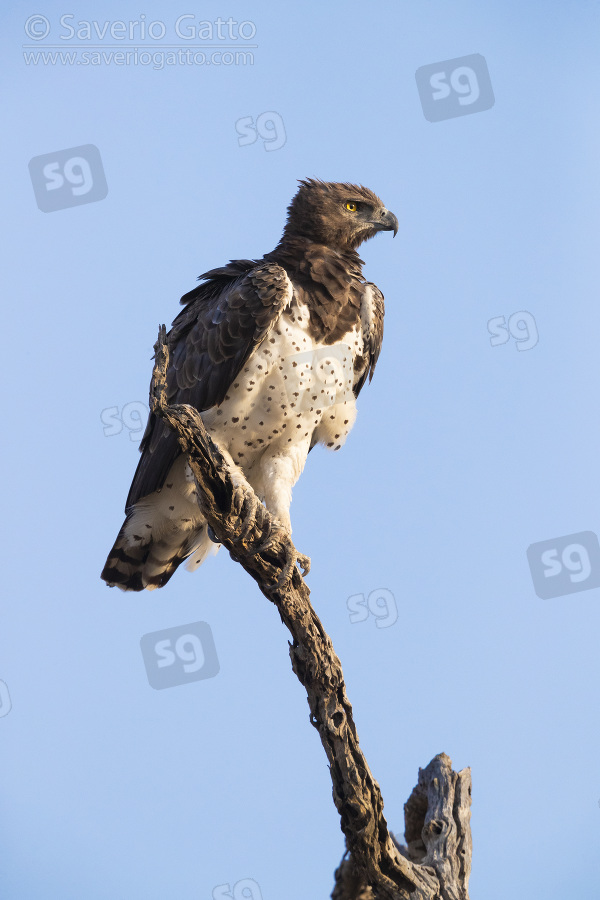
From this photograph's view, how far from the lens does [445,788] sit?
6527 millimetres

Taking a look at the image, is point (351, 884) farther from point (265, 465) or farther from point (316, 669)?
point (265, 465)

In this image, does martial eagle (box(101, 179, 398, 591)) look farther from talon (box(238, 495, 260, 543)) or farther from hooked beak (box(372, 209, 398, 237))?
talon (box(238, 495, 260, 543))

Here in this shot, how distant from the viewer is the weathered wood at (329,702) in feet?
18.7

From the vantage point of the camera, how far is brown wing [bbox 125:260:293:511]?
7145mm

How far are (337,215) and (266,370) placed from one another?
201 centimetres

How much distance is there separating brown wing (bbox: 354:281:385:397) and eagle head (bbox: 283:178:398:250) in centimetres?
63

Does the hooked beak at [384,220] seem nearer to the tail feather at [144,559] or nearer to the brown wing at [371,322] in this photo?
the brown wing at [371,322]

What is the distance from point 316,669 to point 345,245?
4140mm

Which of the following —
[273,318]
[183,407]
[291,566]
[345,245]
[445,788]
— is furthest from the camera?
[345,245]

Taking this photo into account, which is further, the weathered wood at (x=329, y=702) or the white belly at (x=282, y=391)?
the white belly at (x=282, y=391)

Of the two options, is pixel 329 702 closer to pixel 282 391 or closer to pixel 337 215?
pixel 282 391

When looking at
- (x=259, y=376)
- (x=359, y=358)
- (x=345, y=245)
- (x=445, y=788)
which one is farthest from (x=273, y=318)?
(x=445, y=788)

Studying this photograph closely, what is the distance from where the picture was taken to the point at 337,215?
8.34 m

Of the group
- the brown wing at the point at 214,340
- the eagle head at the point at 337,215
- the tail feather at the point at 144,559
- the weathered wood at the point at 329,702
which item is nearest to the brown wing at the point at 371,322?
the eagle head at the point at 337,215
